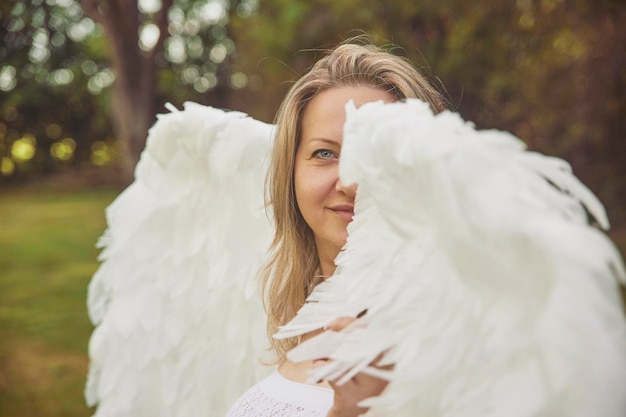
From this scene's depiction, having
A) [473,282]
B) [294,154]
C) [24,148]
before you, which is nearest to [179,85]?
[24,148]

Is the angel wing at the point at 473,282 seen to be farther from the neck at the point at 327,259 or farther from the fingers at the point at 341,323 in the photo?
the neck at the point at 327,259

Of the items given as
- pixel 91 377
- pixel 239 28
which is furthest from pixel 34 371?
pixel 239 28

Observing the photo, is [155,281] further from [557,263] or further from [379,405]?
[557,263]

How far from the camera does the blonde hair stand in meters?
1.68

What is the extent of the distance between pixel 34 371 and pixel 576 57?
5673 mm

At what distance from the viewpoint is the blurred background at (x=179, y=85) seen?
559 centimetres

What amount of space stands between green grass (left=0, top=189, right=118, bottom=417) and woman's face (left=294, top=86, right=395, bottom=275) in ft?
13.2

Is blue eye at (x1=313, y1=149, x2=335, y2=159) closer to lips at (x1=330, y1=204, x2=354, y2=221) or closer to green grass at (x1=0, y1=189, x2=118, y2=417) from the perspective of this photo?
lips at (x1=330, y1=204, x2=354, y2=221)

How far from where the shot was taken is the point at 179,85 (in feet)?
36.2

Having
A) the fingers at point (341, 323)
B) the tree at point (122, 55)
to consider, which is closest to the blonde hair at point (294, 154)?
the fingers at point (341, 323)

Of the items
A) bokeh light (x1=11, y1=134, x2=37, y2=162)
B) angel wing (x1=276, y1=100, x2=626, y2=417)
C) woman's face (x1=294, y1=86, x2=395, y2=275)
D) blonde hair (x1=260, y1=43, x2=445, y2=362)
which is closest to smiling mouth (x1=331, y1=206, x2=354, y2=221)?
woman's face (x1=294, y1=86, x2=395, y2=275)

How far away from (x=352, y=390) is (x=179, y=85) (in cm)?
1035

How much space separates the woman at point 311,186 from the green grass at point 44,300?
147 inches

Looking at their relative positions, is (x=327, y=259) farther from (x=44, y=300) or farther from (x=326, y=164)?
(x=44, y=300)
